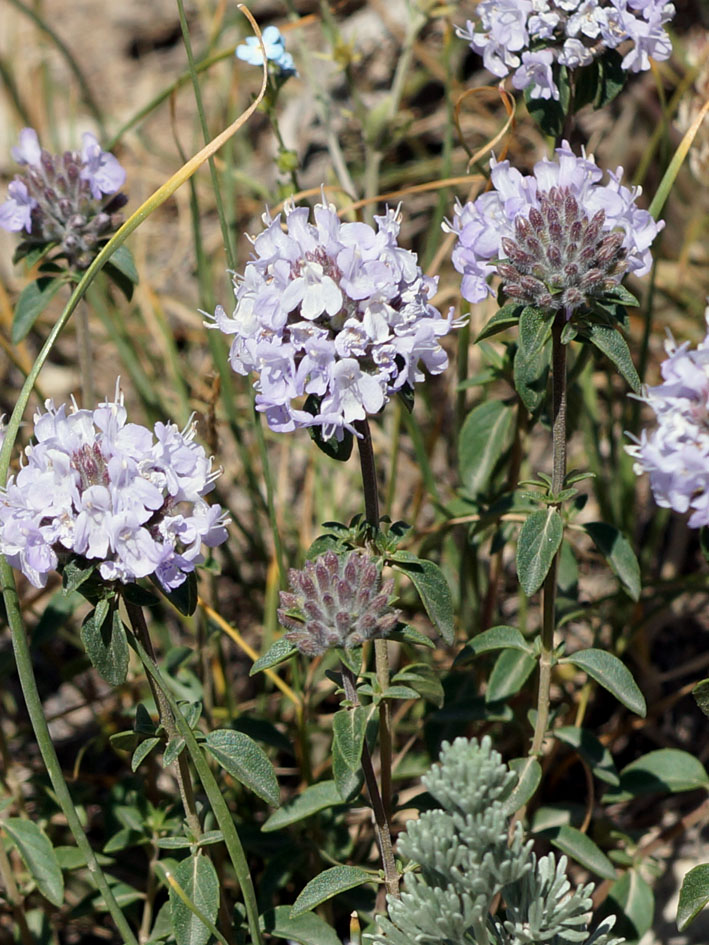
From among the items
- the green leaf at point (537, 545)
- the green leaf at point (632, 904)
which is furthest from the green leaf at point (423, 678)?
the green leaf at point (632, 904)

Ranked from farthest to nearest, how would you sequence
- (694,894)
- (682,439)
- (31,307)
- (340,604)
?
(31,307), (694,894), (340,604), (682,439)

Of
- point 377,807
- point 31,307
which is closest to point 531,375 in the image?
point 377,807

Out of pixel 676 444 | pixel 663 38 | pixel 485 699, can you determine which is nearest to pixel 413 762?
pixel 485 699

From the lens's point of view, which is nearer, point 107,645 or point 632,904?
point 107,645

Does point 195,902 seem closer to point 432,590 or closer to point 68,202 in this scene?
point 432,590

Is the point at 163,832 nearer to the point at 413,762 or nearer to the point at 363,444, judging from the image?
the point at 413,762

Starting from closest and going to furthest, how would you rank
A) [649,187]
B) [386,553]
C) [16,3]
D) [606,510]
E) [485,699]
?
[386,553], [485,699], [606,510], [16,3], [649,187]

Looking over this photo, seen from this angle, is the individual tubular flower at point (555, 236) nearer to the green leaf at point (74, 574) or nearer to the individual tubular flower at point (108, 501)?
the individual tubular flower at point (108, 501)

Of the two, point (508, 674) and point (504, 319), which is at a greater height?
point (504, 319)
